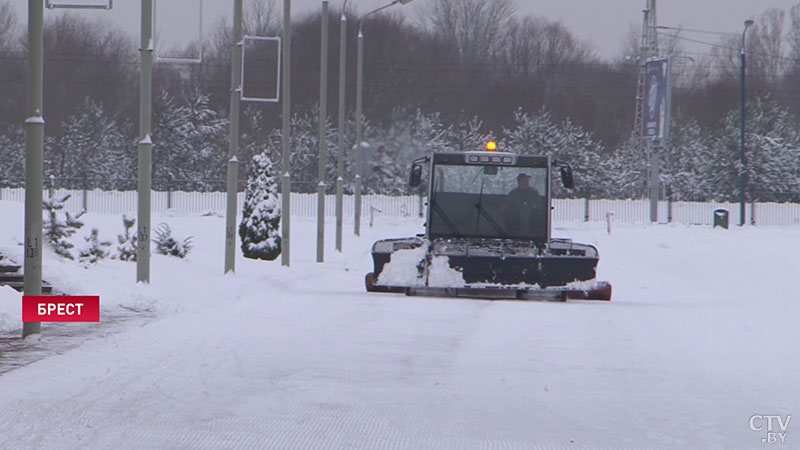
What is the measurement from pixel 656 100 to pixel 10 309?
4432cm

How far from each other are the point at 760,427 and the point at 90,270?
1333 centimetres

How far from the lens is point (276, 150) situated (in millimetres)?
77812

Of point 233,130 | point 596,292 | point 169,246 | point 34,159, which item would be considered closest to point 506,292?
point 596,292

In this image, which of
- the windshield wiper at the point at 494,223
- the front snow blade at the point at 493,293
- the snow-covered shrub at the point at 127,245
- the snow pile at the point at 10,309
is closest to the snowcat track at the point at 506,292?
the front snow blade at the point at 493,293

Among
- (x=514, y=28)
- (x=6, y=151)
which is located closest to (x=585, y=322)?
(x=6, y=151)

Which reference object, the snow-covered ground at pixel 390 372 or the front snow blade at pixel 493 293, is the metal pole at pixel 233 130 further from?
the front snow blade at pixel 493 293

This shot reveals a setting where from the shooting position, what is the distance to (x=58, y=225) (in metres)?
23.7

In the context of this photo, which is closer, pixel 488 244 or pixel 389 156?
pixel 488 244

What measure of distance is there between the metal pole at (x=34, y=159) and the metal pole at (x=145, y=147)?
6.73 m

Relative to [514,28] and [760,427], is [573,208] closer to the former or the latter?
[514,28]

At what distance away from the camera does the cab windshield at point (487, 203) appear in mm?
22469

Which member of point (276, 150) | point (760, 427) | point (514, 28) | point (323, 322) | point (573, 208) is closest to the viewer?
point (760, 427)

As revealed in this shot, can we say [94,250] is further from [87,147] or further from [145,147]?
[87,147]

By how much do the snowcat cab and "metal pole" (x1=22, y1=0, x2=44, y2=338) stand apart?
8540mm
